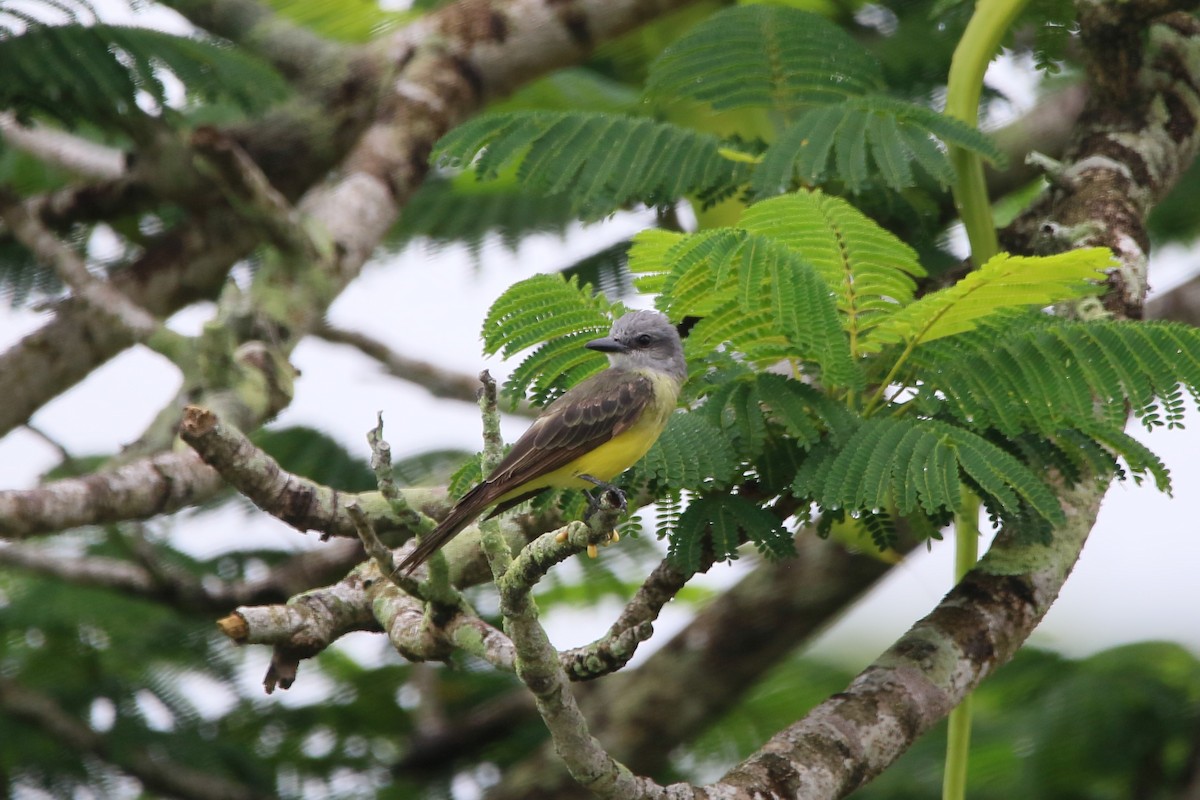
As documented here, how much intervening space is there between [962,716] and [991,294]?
148 cm

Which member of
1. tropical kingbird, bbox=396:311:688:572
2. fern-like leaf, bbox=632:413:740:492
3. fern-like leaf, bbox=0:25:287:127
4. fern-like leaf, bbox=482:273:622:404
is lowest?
fern-like leaf, bbox=632:413:740:492

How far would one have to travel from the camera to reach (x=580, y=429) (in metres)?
4.00

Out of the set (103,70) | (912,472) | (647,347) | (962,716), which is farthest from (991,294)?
(103,70)

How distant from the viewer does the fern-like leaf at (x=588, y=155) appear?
500 centimetres

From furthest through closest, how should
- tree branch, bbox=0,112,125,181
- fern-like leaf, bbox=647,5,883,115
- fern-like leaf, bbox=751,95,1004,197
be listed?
tree branch, bbox=0,112,125,181 → fern-like leaf, bbox=647,5,883,115 → fern-like leaf, bbox=751,95,1004,197

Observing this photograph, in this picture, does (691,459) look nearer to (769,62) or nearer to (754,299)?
(754,299)

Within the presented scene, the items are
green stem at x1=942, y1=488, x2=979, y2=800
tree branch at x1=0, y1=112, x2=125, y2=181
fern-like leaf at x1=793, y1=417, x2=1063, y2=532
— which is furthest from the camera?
tree branch at x1=0, y1=112, x2=125, y2=181

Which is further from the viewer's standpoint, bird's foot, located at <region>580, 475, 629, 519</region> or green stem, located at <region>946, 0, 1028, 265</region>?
green stem, located at <region>946, 0, 1028, 265</region>

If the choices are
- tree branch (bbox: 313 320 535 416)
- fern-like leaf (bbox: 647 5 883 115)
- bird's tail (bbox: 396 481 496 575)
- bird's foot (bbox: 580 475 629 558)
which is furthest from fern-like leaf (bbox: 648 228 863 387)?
tree branch (bbox: 313 320 535 416)

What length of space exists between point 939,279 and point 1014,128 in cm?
329

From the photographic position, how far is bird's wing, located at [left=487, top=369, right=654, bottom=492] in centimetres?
396

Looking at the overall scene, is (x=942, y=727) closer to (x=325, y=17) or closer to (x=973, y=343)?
(x=973, y=343)

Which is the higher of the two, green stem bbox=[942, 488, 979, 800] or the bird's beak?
the bird's beak

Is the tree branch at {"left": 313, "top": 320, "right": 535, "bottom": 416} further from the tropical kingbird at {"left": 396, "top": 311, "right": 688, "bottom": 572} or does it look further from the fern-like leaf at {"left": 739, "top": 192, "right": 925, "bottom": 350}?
the fern-like leaf at {"left": 739, "top": 192, "right": 925, "bottom": 350}
